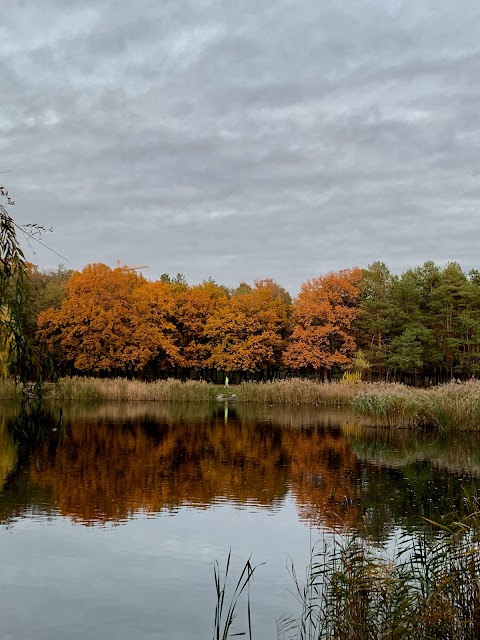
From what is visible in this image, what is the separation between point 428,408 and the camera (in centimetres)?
2730

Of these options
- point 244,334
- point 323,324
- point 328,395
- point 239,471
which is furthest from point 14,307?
point 323,324

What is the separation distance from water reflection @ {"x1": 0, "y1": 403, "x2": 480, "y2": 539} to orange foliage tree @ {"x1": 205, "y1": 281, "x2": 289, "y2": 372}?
28958 millimetres

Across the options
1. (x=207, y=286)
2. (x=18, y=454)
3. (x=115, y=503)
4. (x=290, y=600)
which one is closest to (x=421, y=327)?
(x=207, y=286)

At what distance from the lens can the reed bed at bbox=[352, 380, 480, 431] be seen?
26.2 metres

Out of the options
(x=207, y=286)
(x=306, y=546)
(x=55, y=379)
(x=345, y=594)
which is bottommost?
(x=306, y=546)

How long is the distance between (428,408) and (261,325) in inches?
1305

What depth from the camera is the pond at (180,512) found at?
8109 millimetres

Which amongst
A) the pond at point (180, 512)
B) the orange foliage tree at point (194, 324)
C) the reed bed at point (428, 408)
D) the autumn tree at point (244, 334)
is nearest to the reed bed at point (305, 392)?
the reed bed at point (428, 408)

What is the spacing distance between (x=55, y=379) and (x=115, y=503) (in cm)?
930

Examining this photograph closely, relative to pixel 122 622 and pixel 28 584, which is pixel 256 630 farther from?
pixel 28 584

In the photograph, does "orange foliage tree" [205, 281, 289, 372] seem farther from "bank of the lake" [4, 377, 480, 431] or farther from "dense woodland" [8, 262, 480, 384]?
"bank of the lake" [4, 377, 480, 431]

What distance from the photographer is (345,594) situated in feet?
21.9

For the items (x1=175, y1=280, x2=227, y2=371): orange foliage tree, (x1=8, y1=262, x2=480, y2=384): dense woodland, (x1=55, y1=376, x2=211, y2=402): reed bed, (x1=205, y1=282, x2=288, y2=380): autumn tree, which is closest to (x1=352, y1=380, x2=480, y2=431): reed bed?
(x1=55, y1=376, x2=211, y2=402): reed bed

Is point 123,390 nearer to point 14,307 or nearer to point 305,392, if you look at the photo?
point 305,392
